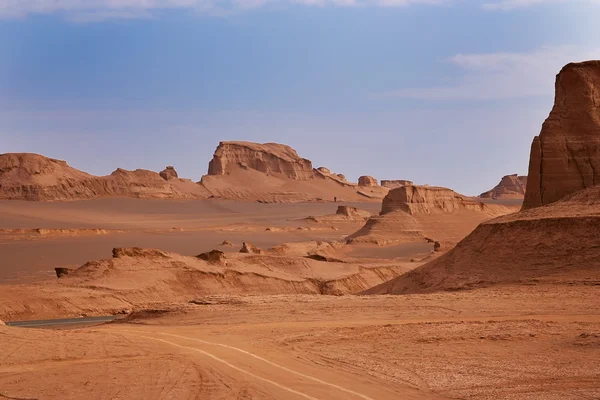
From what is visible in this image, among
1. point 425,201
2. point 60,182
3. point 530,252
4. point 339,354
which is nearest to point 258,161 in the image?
point 60,182

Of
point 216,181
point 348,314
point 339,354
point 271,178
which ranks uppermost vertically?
point 271,178

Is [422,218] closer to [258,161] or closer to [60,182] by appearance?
[60,182]

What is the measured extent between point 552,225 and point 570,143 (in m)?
5.26

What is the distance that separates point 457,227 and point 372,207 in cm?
8044

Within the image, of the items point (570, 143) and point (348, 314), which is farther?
point (570, 143)

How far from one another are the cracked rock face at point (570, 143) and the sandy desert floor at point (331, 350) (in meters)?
7.13

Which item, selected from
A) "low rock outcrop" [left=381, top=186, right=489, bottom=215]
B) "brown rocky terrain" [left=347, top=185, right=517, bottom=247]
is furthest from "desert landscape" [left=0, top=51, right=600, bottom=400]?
"low rock outcrop" [left=381, top=186, right=489, bottom=215]

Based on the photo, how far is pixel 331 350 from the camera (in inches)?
623

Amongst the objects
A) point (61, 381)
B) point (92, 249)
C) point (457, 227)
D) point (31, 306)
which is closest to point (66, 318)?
point (31, 306)

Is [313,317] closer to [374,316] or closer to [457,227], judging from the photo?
[374,316]

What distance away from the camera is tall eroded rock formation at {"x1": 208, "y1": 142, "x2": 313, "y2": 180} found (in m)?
177

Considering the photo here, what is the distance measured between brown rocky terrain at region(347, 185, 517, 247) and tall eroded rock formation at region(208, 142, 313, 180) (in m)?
102

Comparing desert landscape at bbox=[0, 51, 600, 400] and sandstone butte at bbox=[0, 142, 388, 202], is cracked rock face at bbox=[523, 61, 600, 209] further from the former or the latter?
sandstone butte at bbox=[0, 142, 388, 202]

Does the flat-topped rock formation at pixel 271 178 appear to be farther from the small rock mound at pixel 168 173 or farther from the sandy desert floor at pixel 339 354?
the sandy desert floor at pixel 339 354
